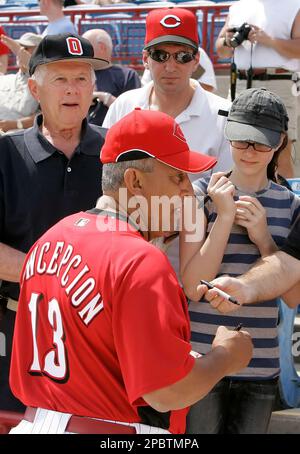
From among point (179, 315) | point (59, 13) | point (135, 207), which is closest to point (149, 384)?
point (179, 315)

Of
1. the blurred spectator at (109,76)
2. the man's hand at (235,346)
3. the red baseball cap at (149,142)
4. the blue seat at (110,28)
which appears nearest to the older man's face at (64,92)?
the red baseball cap at (149,142)

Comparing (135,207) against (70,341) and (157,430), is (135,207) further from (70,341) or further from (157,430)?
(157,430)

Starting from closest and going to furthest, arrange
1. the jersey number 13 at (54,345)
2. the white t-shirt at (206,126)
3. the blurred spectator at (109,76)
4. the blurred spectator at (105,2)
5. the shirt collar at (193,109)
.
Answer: the jersey number 13 at (54,345) → the white t-shirt at (206,126) → the shirt collar at (193,109) → the blurred spectator at (109,76) → the blurred spectator at (105,2)

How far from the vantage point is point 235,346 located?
A: 2.26 metres

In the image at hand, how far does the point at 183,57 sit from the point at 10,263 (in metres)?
1.51

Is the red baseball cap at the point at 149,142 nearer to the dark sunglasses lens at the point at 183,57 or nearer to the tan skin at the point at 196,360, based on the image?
the tan skin at the point at 196,360

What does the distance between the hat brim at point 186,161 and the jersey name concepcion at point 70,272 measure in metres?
0.38

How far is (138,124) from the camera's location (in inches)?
90.2

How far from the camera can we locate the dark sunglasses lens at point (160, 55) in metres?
Result: 3.98

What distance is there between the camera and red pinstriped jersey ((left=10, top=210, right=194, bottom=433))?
1.97 metres

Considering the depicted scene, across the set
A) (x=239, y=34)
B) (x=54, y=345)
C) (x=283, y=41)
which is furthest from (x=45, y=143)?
(x=283, y=41)

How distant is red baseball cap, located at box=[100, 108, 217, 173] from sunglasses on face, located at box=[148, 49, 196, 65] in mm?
1694

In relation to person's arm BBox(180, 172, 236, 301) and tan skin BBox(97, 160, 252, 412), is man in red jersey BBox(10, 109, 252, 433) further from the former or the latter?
person's arm BBox(180, 172, 236, 301)

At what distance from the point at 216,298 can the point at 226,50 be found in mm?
4047
